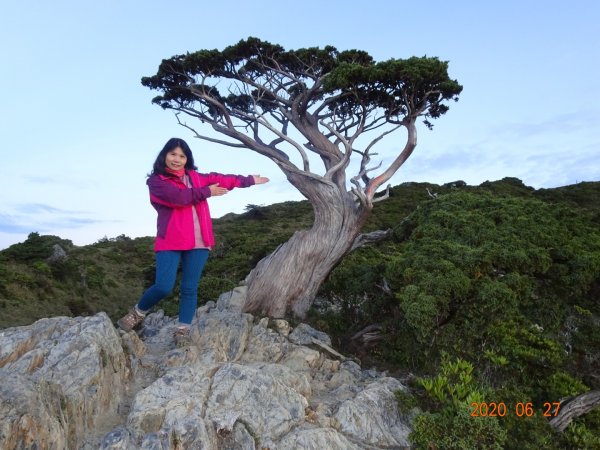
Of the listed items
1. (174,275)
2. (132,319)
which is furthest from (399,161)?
(132,319)

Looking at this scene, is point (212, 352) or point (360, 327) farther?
point (360, 327)

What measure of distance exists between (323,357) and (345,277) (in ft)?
8.61

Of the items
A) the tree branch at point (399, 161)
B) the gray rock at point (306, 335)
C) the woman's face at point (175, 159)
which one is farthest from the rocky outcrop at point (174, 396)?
the tree branch at point (399, 161)

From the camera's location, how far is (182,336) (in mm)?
6336

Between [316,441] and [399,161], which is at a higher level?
[399,161]

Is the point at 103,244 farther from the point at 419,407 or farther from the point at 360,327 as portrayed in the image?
the point at 419,407

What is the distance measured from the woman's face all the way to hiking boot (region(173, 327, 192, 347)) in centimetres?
228

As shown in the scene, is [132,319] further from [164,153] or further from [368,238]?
[368,238]

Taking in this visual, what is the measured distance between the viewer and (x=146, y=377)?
5.97 m

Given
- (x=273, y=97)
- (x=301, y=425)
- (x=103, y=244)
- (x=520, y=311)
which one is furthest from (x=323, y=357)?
(x=103, y=244)

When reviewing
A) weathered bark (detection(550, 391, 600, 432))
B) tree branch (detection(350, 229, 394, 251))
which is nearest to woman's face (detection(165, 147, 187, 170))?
tree branch (detection(350, 229, 394, 251))

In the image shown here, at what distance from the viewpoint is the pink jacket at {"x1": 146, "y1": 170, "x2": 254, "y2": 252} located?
213 inches

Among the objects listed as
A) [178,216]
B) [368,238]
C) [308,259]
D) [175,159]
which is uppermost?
[175,159]

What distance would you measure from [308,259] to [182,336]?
307 centimetres
